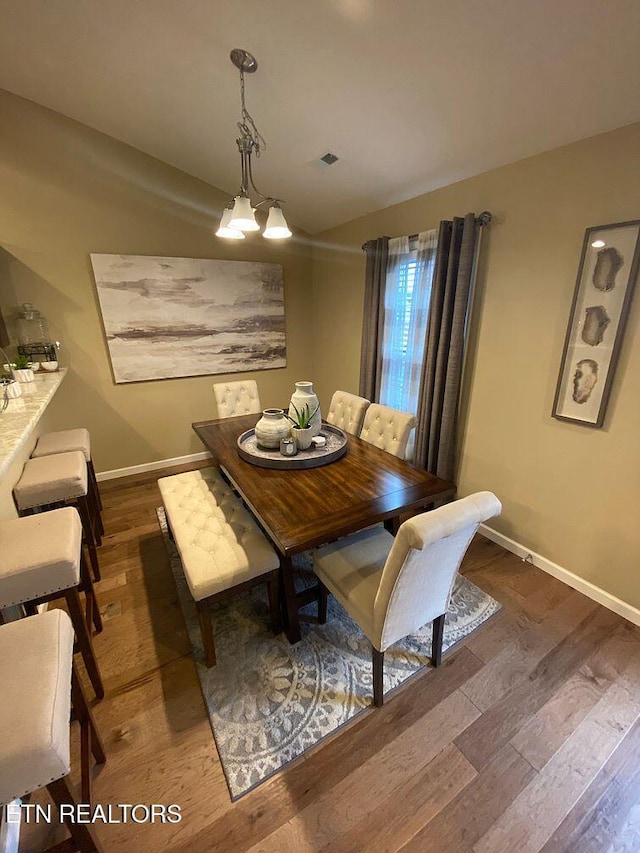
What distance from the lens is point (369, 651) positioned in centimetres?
175

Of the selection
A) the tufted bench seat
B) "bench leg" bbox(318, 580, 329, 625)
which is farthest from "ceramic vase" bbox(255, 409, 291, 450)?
"bench leg" bbox(318, 580, 329, 625)

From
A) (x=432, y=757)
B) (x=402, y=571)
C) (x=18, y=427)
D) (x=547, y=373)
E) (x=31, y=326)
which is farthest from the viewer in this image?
(x=31, y=326)

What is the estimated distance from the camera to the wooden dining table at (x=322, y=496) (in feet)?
4.61

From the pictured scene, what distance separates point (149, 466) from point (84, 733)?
2728 millimetres

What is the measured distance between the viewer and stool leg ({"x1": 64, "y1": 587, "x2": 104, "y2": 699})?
134cm

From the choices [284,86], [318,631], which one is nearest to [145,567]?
[318,631]

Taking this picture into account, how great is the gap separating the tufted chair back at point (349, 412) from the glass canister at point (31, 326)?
8.02 feet

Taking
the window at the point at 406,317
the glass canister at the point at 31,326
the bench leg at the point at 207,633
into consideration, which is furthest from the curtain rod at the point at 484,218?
the glass canister at the point at 31,326

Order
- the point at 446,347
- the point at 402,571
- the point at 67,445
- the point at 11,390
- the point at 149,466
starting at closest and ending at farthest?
the point at 402,571, the point at 11,390, the point at 67,445, the point at 446,347, the point at 149,466

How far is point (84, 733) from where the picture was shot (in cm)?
122

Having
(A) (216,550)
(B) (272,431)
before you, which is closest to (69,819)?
(A) (216,550)

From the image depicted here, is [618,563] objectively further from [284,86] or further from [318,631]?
[284,86]

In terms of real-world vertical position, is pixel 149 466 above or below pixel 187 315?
below

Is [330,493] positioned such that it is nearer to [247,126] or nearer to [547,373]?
[547,373]
